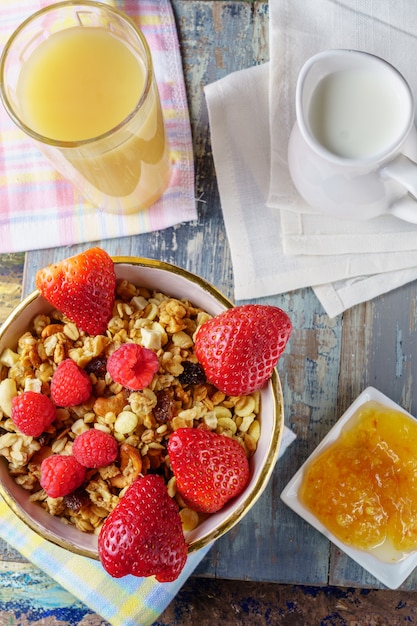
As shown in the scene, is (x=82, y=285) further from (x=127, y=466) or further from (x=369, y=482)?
(x=369, y=482)

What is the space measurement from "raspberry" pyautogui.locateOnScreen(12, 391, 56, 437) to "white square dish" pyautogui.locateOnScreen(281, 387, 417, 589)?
41 cm

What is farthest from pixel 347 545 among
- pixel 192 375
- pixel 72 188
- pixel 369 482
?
pixel 72 188

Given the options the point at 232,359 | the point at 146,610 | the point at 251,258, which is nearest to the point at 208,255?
the point at 251,258

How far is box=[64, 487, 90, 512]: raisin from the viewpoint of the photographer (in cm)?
77

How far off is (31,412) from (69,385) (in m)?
0.05

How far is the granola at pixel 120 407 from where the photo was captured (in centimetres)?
77

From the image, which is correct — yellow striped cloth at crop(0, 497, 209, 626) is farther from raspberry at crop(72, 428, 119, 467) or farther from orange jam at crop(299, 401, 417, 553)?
raspberry at crop(72, 428, 119, 467)

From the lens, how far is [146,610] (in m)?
1.00

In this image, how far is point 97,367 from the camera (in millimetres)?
798

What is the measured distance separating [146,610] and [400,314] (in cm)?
60

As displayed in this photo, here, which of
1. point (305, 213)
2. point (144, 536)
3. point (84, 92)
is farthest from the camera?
point (305, 213)

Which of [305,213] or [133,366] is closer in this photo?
[133,366]

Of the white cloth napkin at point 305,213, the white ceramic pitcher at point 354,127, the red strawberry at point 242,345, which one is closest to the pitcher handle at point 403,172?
Answer: the white ceramic pitcher at point 354,127

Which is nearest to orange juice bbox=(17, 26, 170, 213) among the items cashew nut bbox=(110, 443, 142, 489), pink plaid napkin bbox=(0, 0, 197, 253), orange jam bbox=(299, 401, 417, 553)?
pink plaid napkin bbox=(0, 0, 197, 253)
